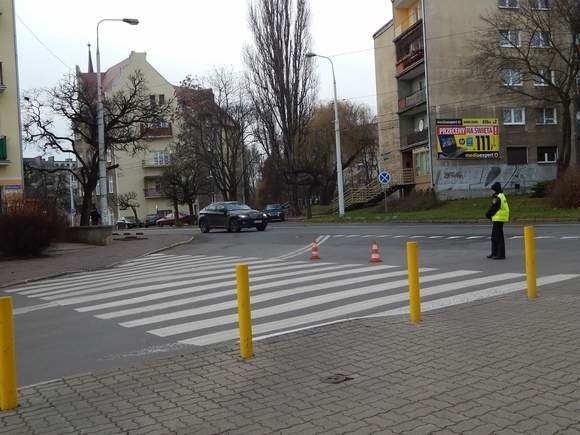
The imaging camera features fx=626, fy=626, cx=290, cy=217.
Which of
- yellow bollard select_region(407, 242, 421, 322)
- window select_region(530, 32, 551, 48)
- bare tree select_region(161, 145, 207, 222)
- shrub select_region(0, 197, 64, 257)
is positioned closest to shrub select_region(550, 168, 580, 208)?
window select_region(530, 32, 551, 48)

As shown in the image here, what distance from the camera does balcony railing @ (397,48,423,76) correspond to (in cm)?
4747

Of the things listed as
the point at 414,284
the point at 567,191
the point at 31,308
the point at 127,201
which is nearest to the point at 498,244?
the point at 414,284

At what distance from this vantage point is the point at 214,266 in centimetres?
1585

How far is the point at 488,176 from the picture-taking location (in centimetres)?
4559

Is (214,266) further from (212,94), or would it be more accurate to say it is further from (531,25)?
(212,94)

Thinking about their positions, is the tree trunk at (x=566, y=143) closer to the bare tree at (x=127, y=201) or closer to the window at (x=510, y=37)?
the window at (x=510, y=37)

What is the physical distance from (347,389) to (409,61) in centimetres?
4769

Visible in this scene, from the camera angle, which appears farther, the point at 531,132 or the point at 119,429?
the point at 531,132

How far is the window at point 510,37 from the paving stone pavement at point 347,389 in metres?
34.6

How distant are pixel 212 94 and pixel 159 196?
26693 millimetres

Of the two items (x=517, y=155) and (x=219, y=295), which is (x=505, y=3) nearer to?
(x=517, y=155)

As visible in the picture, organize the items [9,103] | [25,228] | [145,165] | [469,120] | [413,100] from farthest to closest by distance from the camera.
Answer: [145,165], [413,100], [469,120], [9,103], [25,228]

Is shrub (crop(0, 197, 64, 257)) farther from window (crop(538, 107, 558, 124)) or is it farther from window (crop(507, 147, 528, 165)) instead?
window (crop(538, 107, 558, 124))

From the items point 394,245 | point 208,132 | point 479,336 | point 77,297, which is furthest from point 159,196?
point 479,336
